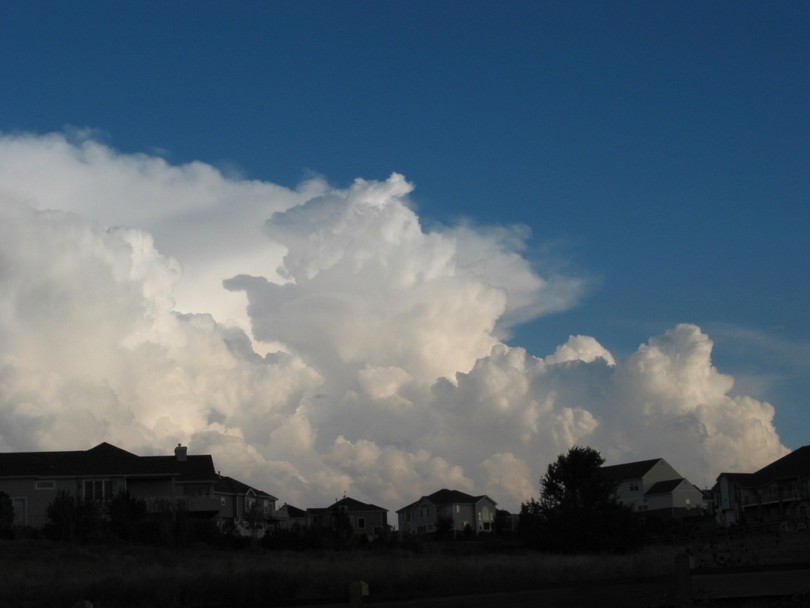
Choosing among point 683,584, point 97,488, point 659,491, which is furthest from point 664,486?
point 683,584

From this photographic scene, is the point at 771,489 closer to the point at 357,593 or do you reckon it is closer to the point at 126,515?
the point at 126,515

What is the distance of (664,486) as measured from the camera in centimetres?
10950

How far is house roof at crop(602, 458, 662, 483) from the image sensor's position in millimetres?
111812

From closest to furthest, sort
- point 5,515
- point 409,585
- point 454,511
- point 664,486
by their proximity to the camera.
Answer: point 409,585, point 5,515, point 664,486, point 454,511

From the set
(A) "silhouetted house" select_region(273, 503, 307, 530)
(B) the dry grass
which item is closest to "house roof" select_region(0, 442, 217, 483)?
(A) "silhouetted house" select_region(273, 503, 307, 530)

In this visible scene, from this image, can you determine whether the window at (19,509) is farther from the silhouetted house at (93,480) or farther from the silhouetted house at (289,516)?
the silhouetted house at (289,516)

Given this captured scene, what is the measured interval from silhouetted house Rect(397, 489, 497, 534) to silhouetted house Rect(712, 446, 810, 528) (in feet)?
82.3

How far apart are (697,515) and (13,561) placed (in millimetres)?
77684

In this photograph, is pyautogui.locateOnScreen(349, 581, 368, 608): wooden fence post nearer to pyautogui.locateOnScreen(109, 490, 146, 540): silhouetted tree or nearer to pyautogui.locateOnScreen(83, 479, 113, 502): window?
pyautogui.locateOnScreen(109, 490, 146, 540): silhouetted tree

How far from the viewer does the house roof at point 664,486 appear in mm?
108312

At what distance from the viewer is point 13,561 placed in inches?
1720

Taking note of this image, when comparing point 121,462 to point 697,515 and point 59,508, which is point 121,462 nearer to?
point 59,508

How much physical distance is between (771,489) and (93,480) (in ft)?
200

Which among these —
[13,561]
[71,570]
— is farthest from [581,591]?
[13,561]
